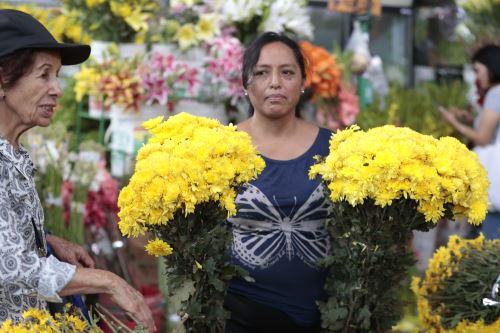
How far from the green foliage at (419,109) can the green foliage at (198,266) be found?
2663 mm

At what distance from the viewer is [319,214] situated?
7.97 feet

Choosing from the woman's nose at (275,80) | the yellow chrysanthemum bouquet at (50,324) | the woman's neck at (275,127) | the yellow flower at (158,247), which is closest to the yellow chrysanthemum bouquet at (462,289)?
the woman's neck at (275,127)

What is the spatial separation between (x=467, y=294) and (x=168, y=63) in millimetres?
2160

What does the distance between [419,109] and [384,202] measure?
3.14 metres

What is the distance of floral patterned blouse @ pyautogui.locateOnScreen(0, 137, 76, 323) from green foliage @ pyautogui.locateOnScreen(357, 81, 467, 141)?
2.93m

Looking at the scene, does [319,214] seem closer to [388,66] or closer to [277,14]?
[277,14]

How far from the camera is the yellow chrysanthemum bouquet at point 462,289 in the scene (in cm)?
235

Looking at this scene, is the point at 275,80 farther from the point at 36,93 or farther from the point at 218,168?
the point at 36,93

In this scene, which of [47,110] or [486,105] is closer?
[47,110]

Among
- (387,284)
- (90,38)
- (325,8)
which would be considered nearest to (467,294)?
(387,284)

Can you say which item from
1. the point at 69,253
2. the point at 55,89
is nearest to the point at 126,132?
the point at 69,253

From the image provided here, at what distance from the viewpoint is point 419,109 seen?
4.96 meters

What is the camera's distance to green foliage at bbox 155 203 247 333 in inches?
76.9

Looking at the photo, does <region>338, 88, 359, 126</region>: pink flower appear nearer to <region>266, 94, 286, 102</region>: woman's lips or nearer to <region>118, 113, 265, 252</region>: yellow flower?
<region>266, 94, 286, 102</region>: woman's lips
